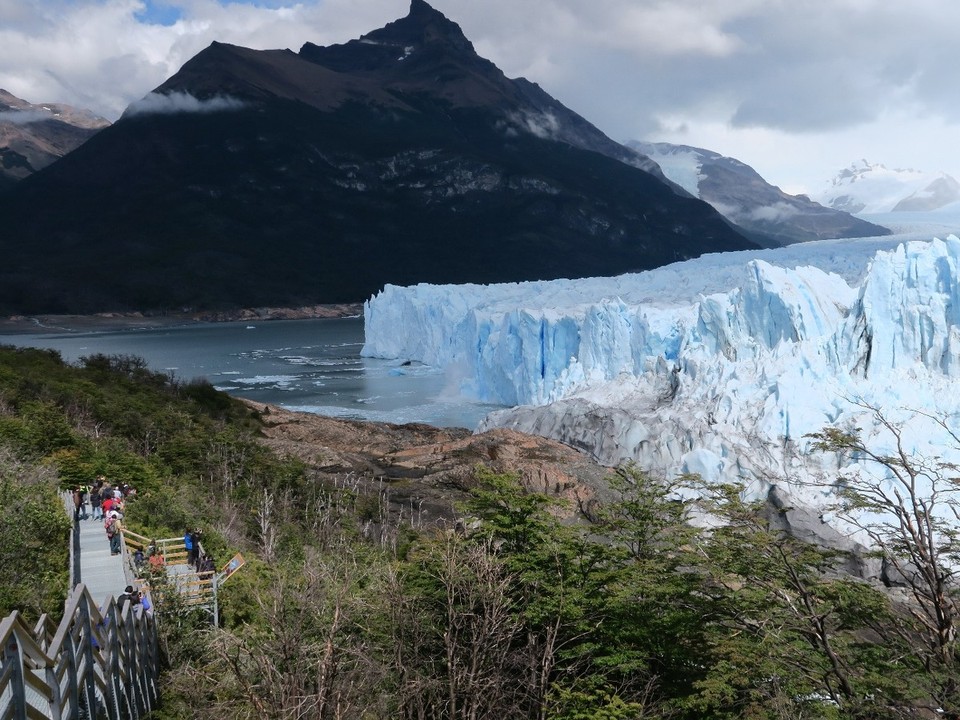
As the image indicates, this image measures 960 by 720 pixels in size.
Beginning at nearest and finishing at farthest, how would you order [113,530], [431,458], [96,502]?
[113,530] → [96,502] → [431,458]

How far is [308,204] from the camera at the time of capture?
141375 millimetres

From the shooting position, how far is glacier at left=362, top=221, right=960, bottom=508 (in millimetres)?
21594

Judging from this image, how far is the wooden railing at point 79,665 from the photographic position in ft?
13.2

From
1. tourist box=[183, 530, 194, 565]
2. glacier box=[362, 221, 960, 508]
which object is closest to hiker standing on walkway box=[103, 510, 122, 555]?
tourist box=[183, 530, 194, 565]

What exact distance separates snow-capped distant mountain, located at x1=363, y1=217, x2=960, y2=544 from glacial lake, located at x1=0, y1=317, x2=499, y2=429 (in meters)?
4.01

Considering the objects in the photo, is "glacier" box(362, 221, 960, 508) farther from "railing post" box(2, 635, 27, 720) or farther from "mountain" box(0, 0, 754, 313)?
"mountain" box(0, 0, 754, 313)

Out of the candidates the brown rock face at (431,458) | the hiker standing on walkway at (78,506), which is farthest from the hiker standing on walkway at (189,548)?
the brown rock face at (431,458)

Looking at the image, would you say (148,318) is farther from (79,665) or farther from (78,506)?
(79,665)

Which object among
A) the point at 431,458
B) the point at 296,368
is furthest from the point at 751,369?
the point at 296,368

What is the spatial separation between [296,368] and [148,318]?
52.7 metres

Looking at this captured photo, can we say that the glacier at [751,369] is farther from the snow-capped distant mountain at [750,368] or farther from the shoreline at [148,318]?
the shoreline at [148,318]

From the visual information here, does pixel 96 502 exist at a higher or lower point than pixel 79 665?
lower

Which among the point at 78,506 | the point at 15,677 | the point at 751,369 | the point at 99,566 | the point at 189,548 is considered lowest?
the point at 189,548

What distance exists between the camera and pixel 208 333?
89.2 m
